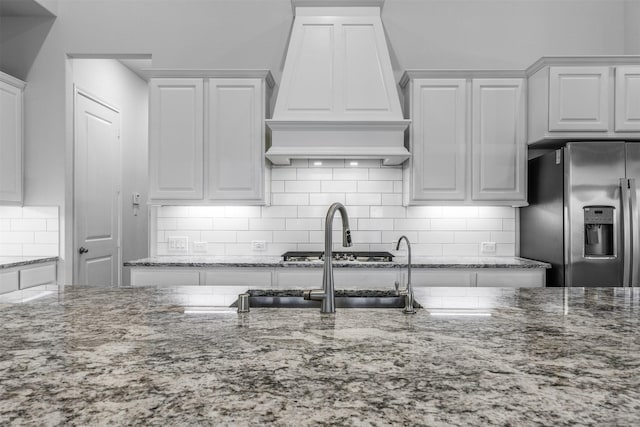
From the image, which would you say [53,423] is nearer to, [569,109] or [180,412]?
[180,412]

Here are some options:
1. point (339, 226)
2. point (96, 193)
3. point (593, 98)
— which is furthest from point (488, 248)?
point (96, 193)

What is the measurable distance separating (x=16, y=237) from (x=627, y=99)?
16.0ft

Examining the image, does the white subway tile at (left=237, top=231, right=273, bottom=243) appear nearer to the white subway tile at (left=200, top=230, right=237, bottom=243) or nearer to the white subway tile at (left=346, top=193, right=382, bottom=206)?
the white subway tile at (left=200, top=230, right=237, bottom=243)

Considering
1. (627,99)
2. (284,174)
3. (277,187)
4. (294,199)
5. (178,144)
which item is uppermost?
(627,99)

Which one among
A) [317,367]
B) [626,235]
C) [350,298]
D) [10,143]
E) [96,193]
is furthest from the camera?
[96,193]

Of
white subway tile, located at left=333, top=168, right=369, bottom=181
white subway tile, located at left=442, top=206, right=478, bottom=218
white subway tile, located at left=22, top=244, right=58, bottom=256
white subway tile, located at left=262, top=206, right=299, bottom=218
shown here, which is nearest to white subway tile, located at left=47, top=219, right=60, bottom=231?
white subway tile, located at left=22, top=244, right=58, bottom=256

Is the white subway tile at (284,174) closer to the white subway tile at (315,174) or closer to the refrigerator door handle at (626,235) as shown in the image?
the white subway tile at (315,174)

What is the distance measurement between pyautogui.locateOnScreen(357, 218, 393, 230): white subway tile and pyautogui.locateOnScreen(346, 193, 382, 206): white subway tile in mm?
145

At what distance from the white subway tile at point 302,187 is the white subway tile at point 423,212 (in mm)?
809

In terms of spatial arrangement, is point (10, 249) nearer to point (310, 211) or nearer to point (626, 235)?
point (310, 211)

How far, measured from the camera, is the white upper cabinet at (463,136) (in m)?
3.54

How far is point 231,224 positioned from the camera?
153 inches

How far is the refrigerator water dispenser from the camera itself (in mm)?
3105

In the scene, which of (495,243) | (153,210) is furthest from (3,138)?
(495,243)
